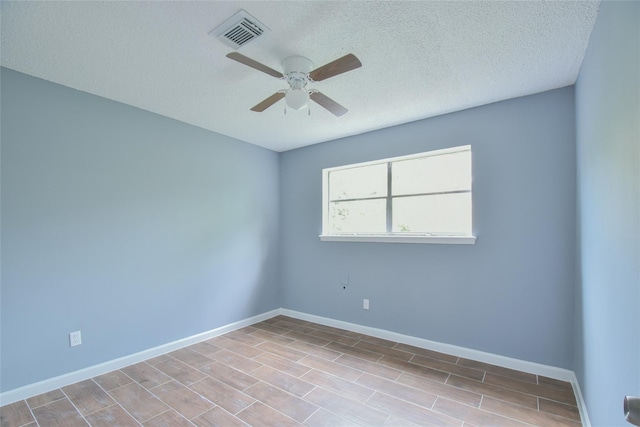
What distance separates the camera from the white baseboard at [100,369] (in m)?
2.16

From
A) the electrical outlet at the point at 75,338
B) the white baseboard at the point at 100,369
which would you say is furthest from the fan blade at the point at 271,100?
the white baseboard at the point at 100,369

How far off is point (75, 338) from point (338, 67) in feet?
9.82

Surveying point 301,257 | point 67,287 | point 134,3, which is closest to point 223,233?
point 301,257

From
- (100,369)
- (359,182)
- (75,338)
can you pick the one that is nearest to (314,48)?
(359,182)

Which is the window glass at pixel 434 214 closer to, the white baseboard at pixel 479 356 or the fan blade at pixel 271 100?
the white baseboard at pixel 479 356

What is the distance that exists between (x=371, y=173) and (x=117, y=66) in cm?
276

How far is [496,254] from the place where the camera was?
2.73 m

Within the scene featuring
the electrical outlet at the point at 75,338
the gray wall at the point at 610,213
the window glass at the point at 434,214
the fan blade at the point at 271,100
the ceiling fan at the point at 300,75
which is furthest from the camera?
the window glass at the point at 434,214

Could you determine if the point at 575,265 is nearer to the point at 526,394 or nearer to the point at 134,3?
the point at 526,394

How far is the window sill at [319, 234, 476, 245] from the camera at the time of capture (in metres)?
2.86

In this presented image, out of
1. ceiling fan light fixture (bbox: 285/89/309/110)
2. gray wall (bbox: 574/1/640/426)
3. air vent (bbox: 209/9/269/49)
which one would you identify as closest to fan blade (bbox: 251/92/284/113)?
ceiling fan light fixture (bbox: 285/89/309/110)

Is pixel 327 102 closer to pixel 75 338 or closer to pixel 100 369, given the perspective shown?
pixel 75 338

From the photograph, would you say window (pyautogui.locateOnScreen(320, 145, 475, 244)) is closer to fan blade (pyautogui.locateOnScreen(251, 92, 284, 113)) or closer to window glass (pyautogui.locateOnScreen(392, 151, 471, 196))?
window glass (pyautogui.locateOnScreen(392, 151, 471, 196))

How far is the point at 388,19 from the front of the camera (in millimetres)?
1665
